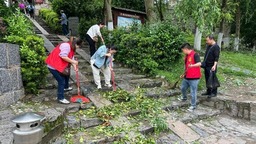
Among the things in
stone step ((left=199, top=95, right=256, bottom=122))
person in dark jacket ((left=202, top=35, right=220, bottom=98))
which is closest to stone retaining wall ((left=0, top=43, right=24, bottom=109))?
person in dark jacket ((left=202, top=35, right=220, bottom=98))

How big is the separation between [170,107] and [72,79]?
2837mm

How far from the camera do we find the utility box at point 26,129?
10.8ft

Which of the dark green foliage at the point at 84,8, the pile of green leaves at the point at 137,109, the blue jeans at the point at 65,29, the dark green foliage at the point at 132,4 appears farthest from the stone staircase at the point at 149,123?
the dark green foliage at the point at 132,4

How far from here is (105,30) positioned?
32.2ft

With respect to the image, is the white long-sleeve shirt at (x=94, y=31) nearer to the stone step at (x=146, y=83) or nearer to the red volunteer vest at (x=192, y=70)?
the stone step at (x=146, y=83)

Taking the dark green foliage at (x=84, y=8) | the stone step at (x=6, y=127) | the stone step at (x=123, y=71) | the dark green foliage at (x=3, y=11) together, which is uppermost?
the dark green foliage at (x=84, y=8)

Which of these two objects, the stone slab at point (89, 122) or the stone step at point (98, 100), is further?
the stone step at point (98, 100)

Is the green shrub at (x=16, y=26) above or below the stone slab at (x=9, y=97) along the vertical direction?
above

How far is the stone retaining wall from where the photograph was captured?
15.6ft

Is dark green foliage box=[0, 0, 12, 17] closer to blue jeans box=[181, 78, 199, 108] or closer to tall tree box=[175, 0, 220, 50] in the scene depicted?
blue jeans box=[181, 78, 199, 108]

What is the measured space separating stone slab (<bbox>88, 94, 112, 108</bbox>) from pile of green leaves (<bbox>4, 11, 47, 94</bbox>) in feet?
4.21

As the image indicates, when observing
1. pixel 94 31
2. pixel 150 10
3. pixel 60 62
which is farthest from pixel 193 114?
pixel 150 10

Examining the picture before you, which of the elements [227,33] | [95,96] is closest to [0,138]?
[95,96]

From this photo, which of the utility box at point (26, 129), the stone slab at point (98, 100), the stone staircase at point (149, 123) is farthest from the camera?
the stone slab at point (98, 100)
